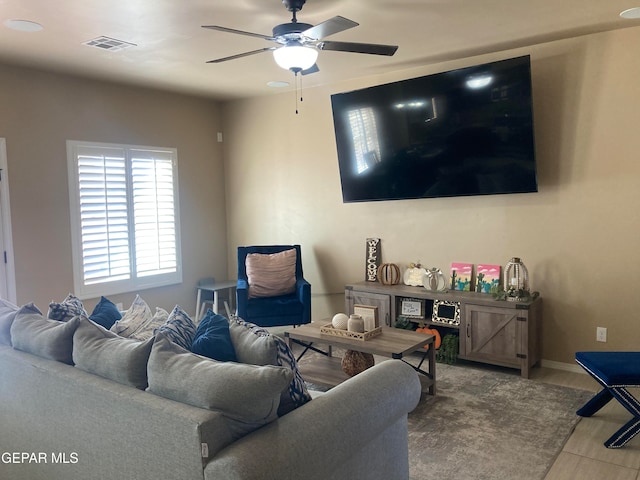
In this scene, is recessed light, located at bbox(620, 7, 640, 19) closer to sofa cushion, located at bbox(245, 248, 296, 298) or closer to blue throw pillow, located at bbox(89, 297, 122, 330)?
sofa cushion, located at bbox(245, 248, 296, 298)

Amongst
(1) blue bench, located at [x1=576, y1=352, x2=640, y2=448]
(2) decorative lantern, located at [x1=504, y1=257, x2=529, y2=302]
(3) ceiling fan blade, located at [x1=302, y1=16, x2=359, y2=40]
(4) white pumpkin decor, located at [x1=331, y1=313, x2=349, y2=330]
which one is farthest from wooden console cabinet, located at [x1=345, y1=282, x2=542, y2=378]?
(3) ceiling fan blade, located at [x1=302, y1=16, x2=359, y2=40]

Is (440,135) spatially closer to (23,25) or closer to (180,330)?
(180,330)

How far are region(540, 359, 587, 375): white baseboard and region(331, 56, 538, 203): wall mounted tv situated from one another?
1.48 m

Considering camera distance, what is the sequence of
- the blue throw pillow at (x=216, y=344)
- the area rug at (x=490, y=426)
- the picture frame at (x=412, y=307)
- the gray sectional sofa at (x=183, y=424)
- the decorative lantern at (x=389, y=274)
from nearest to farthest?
the gray sectional sofa at (x=183, y=424) < the blue throw pillow at (x=216, y=344) < the area rug at (x=490, y=426) < the picture frame at (x=412, y=307) < the decorative lantern at (x=389, y=274)

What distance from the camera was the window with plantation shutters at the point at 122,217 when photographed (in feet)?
16.4

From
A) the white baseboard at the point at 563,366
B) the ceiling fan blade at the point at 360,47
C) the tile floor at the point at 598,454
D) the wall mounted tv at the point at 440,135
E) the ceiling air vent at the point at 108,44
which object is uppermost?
the ceiling air vent at the point at 108,44

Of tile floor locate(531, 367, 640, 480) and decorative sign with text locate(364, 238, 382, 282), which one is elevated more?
decorative sign with text locate(364, 238, 382, 282)

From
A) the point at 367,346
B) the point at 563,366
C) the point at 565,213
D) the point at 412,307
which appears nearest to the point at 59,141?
the point at 367,346

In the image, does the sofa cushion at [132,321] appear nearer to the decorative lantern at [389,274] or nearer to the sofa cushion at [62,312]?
the sofa cushion at [62,312]

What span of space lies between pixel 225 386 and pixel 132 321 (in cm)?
108

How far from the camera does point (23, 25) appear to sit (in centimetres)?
341

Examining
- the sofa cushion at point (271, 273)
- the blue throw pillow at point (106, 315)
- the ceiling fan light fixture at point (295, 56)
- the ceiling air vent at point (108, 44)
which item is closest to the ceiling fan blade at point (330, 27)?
the ceiling fan light fixture at point (295, 56)

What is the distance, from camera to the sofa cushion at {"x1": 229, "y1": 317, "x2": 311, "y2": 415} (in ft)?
6.07

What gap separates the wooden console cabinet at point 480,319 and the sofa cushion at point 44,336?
9.87ft
